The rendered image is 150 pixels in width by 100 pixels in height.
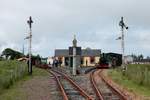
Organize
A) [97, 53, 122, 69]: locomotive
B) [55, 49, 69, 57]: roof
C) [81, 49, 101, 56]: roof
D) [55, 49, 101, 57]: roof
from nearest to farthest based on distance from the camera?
[97, 53, 122, 69]: locomotive < [55, 49, 69, 57]: roof < [55, 49, 101, 57]: roof < [81, 49, 101, 56]: roof

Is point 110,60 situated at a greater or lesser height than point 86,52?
lesser

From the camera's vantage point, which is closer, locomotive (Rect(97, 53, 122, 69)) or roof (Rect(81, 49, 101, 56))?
locomotive (Rect(97, 53, 122, 69))

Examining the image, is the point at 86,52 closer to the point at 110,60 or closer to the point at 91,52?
the point at 91,52

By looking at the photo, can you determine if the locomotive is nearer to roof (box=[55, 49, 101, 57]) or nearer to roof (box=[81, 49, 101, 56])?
roof (box=[81, 49, 101, 56])

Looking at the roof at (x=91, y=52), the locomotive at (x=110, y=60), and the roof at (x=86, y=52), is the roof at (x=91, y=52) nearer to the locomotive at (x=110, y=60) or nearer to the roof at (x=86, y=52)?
the roof at (x=86, y=52)

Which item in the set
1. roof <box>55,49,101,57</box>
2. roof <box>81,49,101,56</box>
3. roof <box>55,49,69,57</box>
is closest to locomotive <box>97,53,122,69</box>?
roof <box>55,49,69,57</box>

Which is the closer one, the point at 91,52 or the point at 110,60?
the point at 110,60

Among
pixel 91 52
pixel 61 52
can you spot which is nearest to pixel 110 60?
A: pixel 91 52

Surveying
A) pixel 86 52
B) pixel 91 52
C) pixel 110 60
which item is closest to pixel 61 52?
pixel 86 52

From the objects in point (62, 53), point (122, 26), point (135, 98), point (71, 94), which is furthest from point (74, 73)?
point (62, 53)

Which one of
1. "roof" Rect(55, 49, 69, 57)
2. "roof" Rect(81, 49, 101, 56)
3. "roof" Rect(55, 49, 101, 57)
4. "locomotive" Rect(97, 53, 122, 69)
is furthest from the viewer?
"roof" Rect(81, 49, 101, 56)

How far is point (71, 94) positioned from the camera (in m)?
26.2

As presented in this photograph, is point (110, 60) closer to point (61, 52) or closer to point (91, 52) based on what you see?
point (91, 52)

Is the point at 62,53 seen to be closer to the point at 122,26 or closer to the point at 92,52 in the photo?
the point at 92,52
